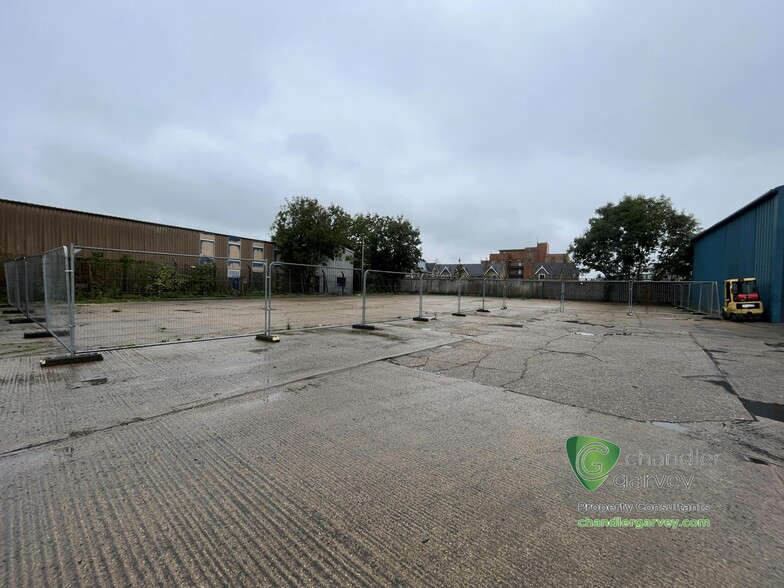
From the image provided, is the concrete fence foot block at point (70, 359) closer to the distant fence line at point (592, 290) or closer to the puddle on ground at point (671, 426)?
the puddle on ground at point (671, 426)

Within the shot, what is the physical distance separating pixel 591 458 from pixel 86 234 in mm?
30309

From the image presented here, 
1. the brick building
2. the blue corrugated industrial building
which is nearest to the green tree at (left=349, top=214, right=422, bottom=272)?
the blue corrugated industrial building

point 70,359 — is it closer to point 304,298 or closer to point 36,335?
point 36,335

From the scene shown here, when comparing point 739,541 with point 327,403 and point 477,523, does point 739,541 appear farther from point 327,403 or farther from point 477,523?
point 327,403

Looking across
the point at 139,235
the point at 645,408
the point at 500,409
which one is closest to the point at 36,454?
the point at 500,409

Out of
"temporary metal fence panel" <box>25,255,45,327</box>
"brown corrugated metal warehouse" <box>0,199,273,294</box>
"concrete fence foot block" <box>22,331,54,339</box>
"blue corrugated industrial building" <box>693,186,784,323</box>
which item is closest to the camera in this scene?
"concrete fence foot block" <box>22,331,54,339</box>

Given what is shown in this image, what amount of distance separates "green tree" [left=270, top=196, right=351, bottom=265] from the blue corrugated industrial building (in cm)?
2764

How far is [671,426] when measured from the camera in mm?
3932

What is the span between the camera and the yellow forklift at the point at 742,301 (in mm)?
16109

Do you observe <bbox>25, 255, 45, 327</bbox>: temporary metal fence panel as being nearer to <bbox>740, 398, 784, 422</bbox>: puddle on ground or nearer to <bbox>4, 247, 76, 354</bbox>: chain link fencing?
<bbox>4, 247, 76, 354</bbox>: chain link fencing

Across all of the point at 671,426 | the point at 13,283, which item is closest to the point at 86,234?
the point at 13,283

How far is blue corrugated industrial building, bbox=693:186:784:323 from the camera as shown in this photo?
612 inches

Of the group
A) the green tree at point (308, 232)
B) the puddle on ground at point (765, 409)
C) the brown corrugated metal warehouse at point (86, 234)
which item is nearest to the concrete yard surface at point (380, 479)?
the puddle on ground at point (765, 409)

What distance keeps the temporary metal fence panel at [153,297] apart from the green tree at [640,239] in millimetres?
32196
